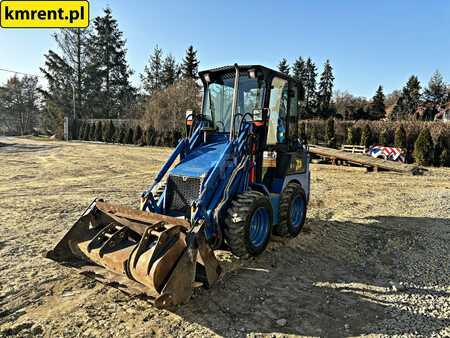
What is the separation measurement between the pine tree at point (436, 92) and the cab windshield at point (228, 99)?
49.5 meters

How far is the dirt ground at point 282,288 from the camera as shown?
10.7ft

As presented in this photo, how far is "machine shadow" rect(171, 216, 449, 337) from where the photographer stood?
3307 millimetres

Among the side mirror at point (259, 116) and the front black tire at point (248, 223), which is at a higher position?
the side mirror at point (259, 116)

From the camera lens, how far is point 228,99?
18.2 feet

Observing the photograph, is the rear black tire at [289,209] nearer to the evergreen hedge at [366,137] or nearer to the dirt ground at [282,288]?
the dirt ground at [282,288]

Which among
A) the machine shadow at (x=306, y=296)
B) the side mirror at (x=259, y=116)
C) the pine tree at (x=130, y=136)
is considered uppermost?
the side mirror at (x=259, y=116)

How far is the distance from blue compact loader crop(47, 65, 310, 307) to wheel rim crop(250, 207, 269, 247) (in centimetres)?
1

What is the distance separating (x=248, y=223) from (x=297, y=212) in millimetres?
1838

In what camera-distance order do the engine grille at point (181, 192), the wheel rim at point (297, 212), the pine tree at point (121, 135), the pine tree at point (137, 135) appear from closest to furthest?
the engine grille at point (181, 192) < the wheel rim at point (297, 212) < the pine tree at point (137, 135) < the pine tree at point (121, 135)

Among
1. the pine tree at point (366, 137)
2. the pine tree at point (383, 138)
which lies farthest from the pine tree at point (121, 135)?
the pine tree at point (383, 138)

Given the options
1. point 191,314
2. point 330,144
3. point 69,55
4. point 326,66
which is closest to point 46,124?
point 69,55

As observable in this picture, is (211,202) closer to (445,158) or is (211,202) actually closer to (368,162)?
(368,162)

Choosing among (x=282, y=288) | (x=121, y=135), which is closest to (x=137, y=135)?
(x=121, y=135)

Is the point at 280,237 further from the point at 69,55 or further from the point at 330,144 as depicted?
the point at 69,55
